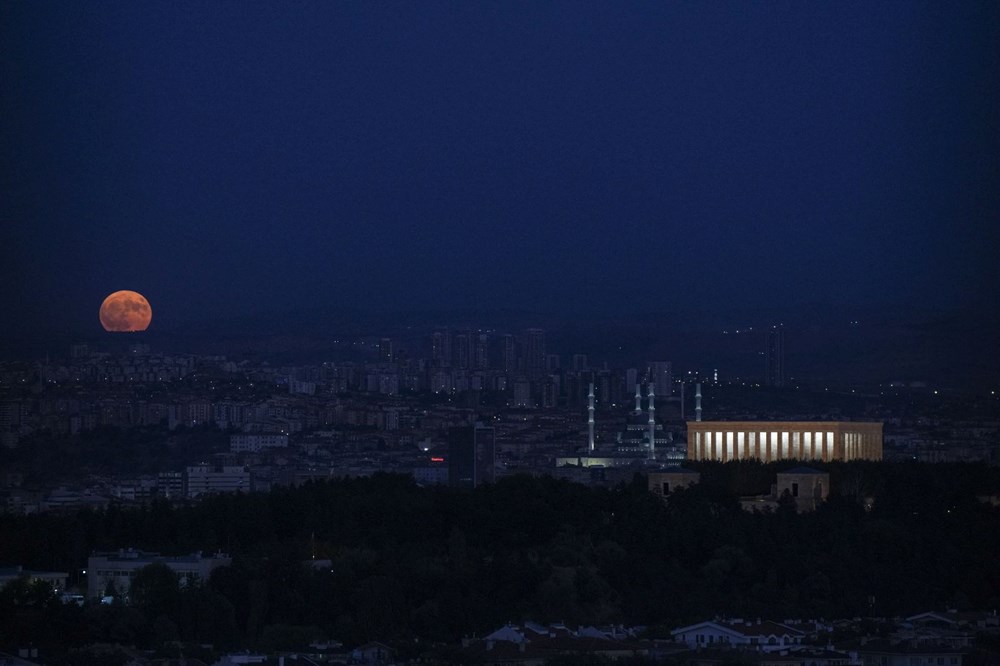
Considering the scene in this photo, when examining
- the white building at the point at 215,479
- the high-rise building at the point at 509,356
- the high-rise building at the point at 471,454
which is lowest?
the white building at the point at 215,479

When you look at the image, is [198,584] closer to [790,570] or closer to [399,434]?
[790,570]

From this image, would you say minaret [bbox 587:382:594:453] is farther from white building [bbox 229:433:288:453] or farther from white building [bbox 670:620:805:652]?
white building [bbox 670:620:805:652]

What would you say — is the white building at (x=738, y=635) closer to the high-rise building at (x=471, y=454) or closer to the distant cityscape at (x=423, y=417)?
the distant cityscape at (x=423, y=417)

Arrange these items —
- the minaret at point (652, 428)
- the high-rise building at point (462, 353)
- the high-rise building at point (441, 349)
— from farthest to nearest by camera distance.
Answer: the high-rise building at point (462, 353)
the high-rise building at point (441, 349)
the minaret at point (652, 428)

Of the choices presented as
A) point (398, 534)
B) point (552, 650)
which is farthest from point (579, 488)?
point (552, 650)

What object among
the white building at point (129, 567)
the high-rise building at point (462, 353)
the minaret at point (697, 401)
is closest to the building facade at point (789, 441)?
the minaret at point (697, 401)

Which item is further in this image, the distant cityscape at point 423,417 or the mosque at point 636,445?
the mosque at point 636,445

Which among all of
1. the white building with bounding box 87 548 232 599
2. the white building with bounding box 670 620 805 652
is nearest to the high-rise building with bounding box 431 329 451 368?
the white building with bounding box 87 548 232 599

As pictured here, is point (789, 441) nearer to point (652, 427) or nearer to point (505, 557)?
point (652, 427)
